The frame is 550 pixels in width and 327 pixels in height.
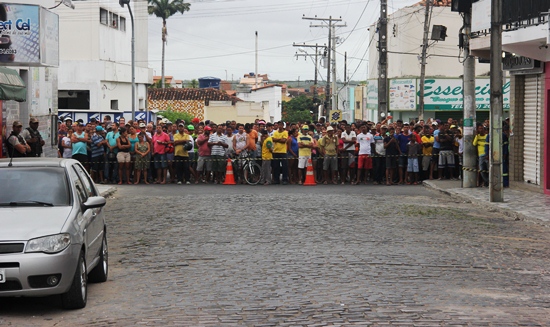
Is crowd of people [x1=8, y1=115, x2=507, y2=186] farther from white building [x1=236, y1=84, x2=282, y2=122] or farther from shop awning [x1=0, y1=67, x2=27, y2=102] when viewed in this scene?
white building [x1=236, y1=84, x2=282, y2=122]

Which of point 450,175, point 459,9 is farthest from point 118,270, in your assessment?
point 450,175

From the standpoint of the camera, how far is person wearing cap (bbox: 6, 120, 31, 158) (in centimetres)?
1919

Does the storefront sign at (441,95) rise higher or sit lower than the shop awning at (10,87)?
higher

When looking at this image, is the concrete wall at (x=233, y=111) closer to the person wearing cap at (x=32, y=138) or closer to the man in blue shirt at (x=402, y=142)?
the man in blue shirt at (x=402, y=142)

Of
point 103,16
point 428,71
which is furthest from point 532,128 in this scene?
point 428,71

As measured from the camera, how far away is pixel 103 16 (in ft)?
170

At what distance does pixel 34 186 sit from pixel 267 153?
60.5 feet

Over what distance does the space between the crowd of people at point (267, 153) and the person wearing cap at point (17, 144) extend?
745 cm

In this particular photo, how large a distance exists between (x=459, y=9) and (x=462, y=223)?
1037cm

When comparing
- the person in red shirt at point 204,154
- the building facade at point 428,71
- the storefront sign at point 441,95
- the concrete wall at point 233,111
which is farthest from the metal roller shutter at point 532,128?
the concrete wall at point 233,111

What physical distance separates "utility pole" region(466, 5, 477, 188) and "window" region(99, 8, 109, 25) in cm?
3036

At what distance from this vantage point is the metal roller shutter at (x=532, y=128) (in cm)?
2433

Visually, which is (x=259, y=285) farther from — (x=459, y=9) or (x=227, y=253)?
(x=459, y=9)

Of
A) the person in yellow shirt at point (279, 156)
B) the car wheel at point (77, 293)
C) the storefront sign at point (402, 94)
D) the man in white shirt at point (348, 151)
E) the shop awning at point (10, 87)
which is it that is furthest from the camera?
the storefront sign at point (402, 94)
